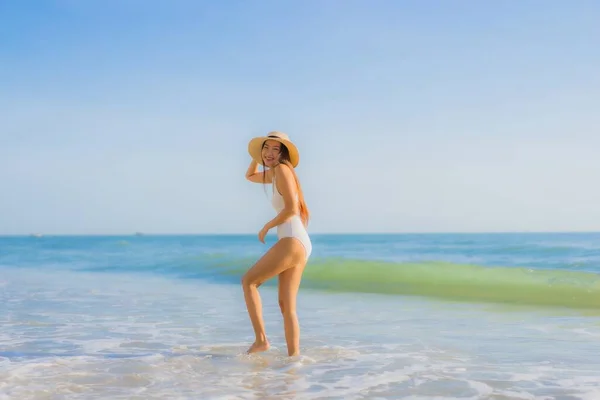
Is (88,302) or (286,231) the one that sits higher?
(286,231)

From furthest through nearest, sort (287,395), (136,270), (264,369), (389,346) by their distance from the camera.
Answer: (136,270)
(389,346)
(264,369)
(287,395)

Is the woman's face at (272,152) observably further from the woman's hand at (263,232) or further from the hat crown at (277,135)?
the woman's hand at (263,232)

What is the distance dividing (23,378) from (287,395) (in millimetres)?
2065

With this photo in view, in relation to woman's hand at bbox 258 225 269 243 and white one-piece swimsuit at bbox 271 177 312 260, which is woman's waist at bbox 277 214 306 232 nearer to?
white one-piece swimsuit at bbox 271 177 312 260

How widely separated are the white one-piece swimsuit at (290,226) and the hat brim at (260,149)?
273 millimetres

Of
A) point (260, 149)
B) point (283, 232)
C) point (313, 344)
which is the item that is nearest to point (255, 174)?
point (260, 149)

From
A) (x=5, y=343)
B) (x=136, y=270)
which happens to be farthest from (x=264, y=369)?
(x=136, y=270)

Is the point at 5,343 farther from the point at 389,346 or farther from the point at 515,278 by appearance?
the point at 515,278

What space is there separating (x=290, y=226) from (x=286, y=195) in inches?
10.1

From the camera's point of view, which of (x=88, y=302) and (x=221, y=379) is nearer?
(x=221, y=379)

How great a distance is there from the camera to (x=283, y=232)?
557cm

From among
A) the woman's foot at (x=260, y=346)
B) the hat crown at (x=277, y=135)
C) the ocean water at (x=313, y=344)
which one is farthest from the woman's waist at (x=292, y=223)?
the ocean water at (x=313, y=344)

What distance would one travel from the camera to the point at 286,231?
18.2 feet

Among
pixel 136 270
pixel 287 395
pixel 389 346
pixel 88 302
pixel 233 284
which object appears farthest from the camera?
pixel 136 270
